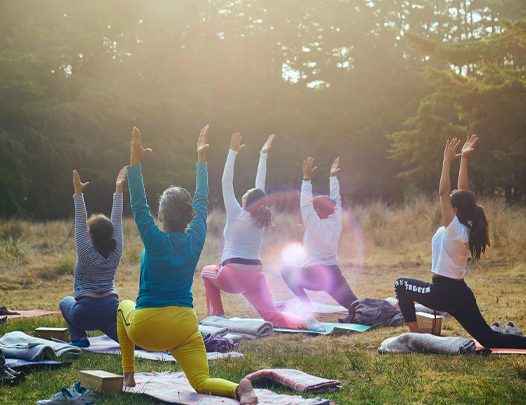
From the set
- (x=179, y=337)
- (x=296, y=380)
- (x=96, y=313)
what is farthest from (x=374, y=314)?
(x=179, y=337)

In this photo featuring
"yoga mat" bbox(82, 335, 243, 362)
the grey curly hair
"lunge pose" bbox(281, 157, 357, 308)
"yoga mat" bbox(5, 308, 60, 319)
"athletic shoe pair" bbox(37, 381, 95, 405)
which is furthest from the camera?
"yoga mat" bbox(5, 308, 60, 319)

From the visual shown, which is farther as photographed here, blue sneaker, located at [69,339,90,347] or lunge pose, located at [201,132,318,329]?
lunge pose, located at [201,132,318,329]

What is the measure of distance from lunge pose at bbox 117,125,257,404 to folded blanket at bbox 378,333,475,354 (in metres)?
1.97

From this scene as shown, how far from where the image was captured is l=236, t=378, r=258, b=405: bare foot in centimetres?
383

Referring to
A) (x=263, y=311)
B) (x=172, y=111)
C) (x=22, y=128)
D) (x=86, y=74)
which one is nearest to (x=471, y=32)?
(x=172, y=111)

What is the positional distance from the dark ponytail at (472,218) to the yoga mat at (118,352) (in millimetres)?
1945

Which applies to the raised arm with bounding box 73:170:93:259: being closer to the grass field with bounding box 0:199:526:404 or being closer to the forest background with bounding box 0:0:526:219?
the grass field with bounding box 0:199:526:404

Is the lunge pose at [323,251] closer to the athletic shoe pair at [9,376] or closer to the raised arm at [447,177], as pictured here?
the raised arm at [447,177]

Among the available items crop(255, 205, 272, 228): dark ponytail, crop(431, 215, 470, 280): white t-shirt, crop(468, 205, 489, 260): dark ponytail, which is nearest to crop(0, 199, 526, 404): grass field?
crop(431, 215, 470, 280): white t-shirt

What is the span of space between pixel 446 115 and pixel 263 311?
23195 mm

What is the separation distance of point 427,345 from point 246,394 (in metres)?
2.04

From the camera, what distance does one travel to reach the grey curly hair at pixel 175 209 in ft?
13.4

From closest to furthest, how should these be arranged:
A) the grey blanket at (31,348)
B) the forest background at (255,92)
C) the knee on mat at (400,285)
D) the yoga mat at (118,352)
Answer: the grey blanket at (31,348)
the yoga mat at (118,352)
the knee on mat at (400,285)
the forest background at (255,92)

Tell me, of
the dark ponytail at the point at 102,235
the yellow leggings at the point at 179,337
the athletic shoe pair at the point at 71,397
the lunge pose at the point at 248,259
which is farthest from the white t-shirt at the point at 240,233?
the athletic shoe pair at the point at 71,397
